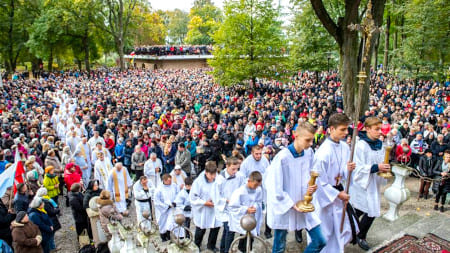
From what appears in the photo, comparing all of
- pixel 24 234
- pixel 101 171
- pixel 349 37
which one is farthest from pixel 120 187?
pixel 349 37

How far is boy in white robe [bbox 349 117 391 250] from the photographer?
415cm

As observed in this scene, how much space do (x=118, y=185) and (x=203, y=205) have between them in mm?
3012

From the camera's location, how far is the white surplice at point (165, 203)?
6273 mm

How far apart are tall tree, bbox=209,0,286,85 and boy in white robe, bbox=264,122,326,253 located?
17.9 metres

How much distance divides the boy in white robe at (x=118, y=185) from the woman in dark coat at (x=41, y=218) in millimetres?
1763

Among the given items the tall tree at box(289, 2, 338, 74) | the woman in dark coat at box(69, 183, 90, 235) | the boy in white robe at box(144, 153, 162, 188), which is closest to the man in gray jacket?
the boy in white robe at box(144, 153, 162, 188)

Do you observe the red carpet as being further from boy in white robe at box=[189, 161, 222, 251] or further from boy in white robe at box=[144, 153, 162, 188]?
boy in white robe at box=[144, 153, 162, 188]

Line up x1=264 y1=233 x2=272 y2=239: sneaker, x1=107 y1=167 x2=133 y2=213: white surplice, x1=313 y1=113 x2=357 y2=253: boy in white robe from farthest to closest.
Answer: x1=107 y1=167 x2=133 y2=213: white surplice, x1=264 y1=233 x2=272 y2=239: sneaker, x1=313 y1=113 x2=357 y2=253: boy in white robe

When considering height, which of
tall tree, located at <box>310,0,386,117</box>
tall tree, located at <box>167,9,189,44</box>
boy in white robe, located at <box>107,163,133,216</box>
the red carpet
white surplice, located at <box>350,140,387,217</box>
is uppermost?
tall tree, located at <box>167,9,189,44</box>

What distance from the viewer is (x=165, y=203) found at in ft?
20.6

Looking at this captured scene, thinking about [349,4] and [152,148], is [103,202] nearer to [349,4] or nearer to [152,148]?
[152,148]

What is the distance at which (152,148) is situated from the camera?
9.59 m

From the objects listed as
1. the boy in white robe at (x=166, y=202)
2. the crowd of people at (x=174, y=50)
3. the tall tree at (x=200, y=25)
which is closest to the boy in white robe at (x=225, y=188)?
the boy in white robe at (x=166, y=202)

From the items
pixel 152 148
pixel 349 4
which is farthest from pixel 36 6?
pixel 349 4
